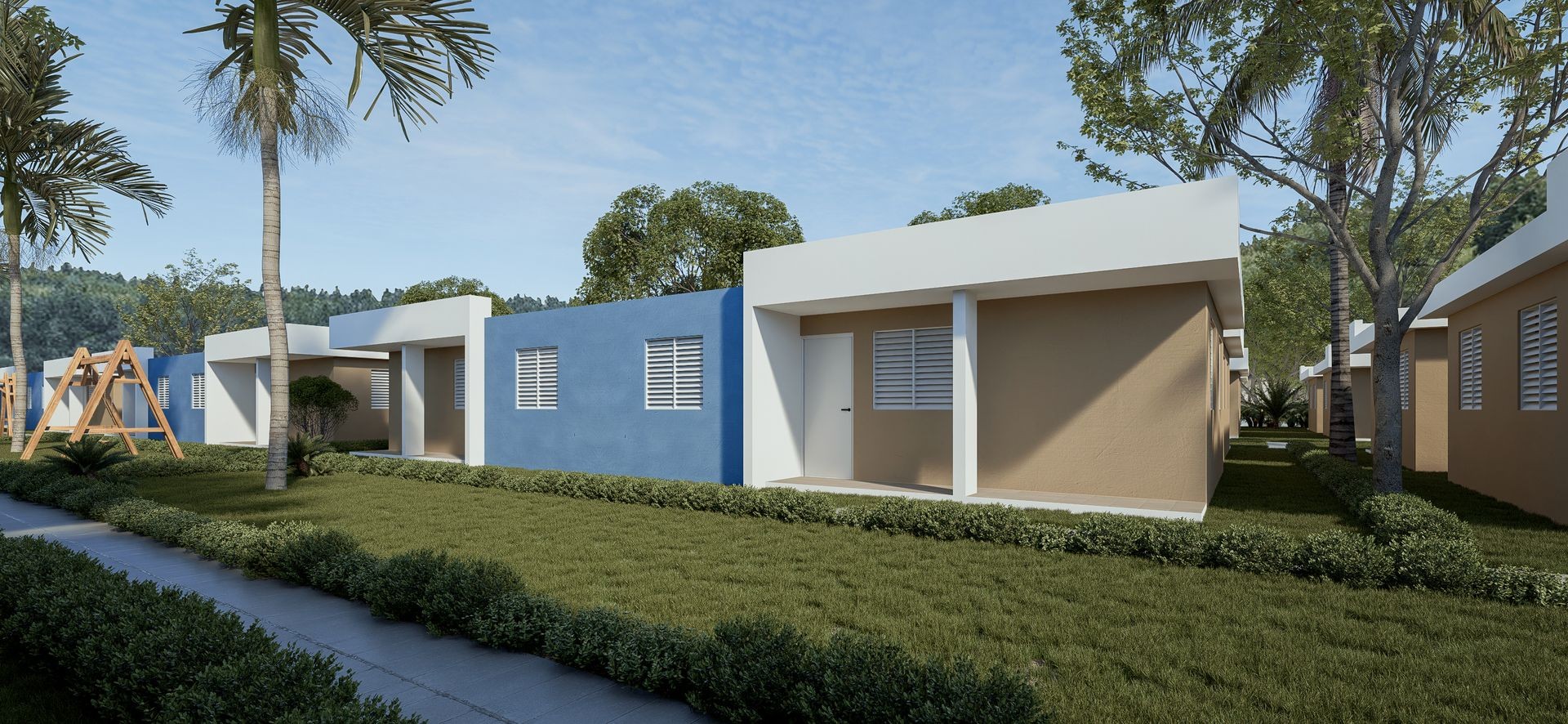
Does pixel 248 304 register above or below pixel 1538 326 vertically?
above

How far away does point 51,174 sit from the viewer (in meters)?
19.9

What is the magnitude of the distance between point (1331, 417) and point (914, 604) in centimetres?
1328

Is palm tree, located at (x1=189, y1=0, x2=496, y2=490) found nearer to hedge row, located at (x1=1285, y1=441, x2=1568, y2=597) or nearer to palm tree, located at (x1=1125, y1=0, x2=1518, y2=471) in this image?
palm tree, located at (x1=1125, y1=0, x2=1518, y2=471)

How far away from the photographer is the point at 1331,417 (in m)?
15.0

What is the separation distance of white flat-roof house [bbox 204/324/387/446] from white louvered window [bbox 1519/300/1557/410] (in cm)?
2630

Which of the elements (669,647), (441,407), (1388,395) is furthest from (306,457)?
(1388,395)

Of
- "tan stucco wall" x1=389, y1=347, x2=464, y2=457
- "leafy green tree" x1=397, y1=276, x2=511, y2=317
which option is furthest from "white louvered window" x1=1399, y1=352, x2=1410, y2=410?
"leafy green tree" x1=397, y1=276, x2=511, y2=317

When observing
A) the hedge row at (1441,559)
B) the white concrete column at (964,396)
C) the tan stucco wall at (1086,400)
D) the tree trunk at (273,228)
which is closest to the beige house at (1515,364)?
the hedge row at (1441,559)

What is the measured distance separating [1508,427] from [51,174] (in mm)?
30403

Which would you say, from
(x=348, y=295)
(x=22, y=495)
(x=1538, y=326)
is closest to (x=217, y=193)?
(x=22, y=495)

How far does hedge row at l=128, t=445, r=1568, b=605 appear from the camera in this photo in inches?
239

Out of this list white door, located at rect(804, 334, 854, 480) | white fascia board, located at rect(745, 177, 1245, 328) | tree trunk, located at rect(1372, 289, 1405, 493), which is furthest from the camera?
white door, located at rect(804, 334, 854, 480)

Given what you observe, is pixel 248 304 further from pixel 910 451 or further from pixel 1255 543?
pixel 1255 543

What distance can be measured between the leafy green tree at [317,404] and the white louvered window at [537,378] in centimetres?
980
